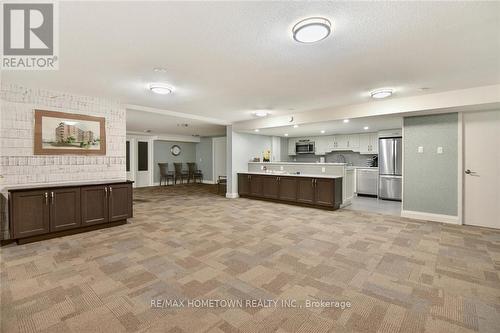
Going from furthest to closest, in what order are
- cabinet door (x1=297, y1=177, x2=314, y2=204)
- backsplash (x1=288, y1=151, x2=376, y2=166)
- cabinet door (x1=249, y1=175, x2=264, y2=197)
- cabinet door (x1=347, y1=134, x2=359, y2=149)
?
backsplash (x1=288, y1=151, x2=376, y2=166) → cabinet door (x1=347, y1=134, x2=359, y2=149) → cabinet door (x1=249, y1=175, x2=264, y2=197) → cabinet door (x1=297, y1=177, x2=314, y2=204)

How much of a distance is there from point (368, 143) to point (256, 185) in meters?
4.31

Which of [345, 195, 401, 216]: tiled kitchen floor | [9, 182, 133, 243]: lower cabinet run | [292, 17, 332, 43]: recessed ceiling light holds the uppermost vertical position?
[292, 17, 332, 43]: recessed ceiling light

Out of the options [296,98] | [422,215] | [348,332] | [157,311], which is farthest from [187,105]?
[422,215]

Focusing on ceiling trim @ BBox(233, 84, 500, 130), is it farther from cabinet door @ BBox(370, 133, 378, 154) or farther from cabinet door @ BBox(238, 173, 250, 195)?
cabinet door @ BBox(370, 133, 378, 154)

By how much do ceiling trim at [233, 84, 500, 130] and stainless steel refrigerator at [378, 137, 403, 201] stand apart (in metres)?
2.68

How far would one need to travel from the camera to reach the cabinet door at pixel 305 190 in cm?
593

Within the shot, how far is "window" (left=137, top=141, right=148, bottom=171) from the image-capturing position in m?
10.2

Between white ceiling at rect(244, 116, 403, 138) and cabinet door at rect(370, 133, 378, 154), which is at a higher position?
white ceiling at rect(244, 116, 403, 138)

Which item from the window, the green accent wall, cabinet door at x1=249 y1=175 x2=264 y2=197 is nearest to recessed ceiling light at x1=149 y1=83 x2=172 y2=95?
cabinet door at x1=249 y1=175 x2=264 y2=197

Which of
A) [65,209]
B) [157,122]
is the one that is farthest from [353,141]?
[65,209]

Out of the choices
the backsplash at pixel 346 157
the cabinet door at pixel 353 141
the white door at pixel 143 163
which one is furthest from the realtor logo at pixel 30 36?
the backsplash at pixel 346 157

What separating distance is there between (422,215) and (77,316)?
19.0ft

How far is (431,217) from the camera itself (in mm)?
4762

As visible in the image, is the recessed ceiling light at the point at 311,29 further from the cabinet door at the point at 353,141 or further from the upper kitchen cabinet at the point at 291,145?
the upper kitchen cabinet at the point at 291,145
